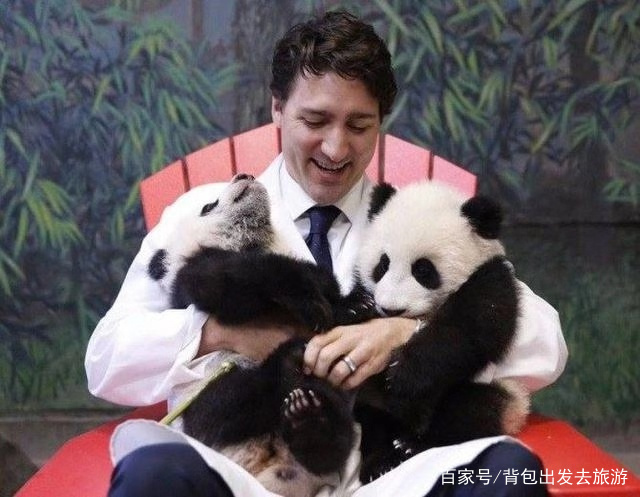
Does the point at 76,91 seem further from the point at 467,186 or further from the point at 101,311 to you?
the point at 467,186

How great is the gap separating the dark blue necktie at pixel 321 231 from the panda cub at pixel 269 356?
0.15m

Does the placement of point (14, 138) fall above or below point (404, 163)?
below

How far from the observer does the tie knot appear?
5.73ft

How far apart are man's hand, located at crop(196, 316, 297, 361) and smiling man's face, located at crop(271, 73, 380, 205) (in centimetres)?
36

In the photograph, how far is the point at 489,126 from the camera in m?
2.65

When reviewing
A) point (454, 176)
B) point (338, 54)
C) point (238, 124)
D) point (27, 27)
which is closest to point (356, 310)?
point (338, 54)

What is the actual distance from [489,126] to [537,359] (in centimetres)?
122

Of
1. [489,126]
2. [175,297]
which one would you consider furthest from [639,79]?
[175,297]

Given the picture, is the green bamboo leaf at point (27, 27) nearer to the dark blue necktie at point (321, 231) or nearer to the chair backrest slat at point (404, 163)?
the chair backrest slat at point (404, 163)

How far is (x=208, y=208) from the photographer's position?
1592 mm

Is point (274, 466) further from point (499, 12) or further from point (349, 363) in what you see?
point (499, 12)

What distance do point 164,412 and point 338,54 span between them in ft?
2.66

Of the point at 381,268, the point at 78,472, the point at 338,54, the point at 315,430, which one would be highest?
the point at 338,54

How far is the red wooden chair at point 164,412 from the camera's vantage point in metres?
1.40
